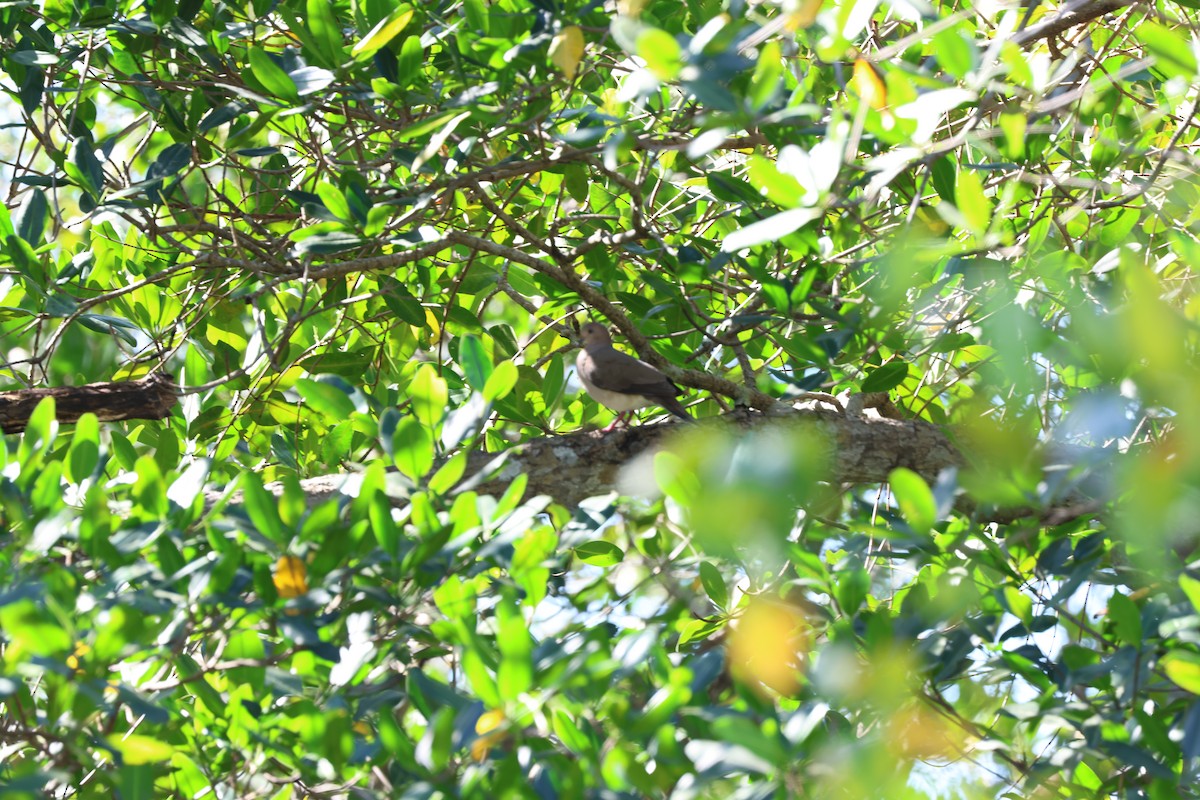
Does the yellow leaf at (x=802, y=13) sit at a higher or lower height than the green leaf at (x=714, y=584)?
higher

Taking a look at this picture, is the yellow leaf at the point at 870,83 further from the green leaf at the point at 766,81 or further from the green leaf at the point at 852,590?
the green leaf at the point at 852,590

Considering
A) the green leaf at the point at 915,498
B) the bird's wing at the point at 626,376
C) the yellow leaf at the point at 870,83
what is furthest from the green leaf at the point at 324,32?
the green leaf at the point at 915,498

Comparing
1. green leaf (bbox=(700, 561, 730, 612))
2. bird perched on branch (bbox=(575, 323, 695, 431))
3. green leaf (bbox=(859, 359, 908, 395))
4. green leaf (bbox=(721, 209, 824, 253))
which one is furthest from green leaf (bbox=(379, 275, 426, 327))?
green leaf (bbox=(721, 209, 824, 253))

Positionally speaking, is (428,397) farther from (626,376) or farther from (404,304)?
(626,376)

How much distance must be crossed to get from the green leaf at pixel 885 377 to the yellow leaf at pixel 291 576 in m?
1.86

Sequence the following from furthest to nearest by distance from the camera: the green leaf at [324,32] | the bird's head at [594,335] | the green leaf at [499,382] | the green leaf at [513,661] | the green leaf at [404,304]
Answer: the bird's head at [594,335]
the green leaf at [404,304]
the green leaf at [324,32]
the green leaf at [499,382]
the green leaf at [513,661]

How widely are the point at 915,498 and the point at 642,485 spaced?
2.44 feet

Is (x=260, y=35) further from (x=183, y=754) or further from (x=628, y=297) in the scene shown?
(x=183, y=754)

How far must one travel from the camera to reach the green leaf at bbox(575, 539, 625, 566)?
3.42 meters

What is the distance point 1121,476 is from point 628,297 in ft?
7.91

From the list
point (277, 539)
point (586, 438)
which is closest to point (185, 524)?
point (277, 539)

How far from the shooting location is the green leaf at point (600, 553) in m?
3.42

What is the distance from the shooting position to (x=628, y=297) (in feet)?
12.3

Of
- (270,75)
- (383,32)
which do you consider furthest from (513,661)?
(270,75)
